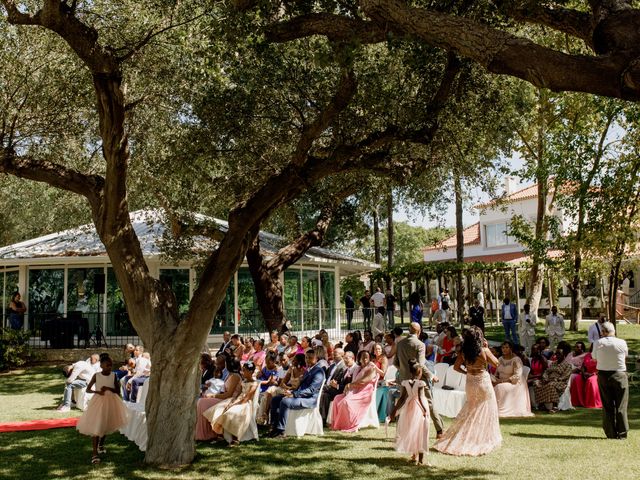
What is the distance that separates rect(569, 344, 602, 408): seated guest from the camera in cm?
1295

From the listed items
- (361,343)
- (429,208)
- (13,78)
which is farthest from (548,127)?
(13,78)

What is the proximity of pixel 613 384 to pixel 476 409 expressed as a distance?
2309 millimetres

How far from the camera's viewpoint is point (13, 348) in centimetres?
2011

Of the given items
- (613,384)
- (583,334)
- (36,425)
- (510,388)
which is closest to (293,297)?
(583,334)

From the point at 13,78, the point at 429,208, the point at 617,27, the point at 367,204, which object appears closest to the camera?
the point at 617,27

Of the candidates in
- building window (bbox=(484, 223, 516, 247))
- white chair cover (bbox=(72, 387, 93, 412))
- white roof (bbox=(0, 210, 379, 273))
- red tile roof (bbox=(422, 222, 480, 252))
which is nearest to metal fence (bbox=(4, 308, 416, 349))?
white roof (bbox=(0, 210, 379, 273))

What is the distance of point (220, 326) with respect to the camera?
76.8 ft

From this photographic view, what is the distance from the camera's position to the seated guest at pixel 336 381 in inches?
468

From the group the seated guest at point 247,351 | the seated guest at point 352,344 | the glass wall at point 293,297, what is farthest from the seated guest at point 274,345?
the glass wall at point 293,297

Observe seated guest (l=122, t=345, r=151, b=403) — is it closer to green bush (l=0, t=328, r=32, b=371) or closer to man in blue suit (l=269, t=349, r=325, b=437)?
man in blue suit (l=269, t=349, r=325, b=437)

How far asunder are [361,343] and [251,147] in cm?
495

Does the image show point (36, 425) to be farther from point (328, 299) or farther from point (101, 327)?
point (328, 299)

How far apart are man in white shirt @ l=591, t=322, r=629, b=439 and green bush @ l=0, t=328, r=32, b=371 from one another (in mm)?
16949

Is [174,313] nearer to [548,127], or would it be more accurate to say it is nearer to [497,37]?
[497,37]
